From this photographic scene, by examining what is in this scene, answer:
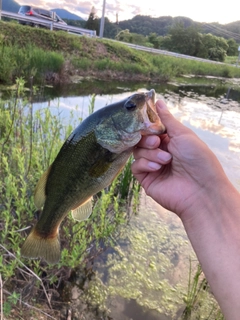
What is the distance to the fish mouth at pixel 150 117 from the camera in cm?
→ 187

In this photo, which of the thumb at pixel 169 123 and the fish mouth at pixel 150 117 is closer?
the fish mouth at pixel 150 117

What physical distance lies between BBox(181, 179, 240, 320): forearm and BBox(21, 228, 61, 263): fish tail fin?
1007mm

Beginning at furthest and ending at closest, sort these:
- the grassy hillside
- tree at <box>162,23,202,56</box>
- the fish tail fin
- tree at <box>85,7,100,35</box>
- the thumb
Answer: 1. tree at <box>162,23,202,56</box>
2. tree at <box>85,7,100,35</box>
3. the grassy hillside
4. the fish tail fin
5. the thumb

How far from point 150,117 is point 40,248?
4.19ft

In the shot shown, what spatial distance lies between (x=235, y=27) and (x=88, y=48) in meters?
154

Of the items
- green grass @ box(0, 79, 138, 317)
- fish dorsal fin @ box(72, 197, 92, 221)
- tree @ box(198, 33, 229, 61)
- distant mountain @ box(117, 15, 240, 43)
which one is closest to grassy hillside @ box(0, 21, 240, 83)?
green grass @ box(0, 79, 138, 317)

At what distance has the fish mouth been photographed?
1.87 metres

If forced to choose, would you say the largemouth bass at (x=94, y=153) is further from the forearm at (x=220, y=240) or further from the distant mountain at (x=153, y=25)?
the distant mountain at (x=153, y=25)

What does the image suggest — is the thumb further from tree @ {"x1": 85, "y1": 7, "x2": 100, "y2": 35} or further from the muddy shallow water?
tree @ {"x1": 85, "y1": 7, "x2": 100, "y2": 35}

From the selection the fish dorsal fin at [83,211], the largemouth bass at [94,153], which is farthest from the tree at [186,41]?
the largemouth bass at [94,153]

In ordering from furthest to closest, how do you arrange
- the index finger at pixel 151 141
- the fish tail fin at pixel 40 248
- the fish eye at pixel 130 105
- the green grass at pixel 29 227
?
the green grass at pixel 29 227
the fish tail fin at pixel 40 248
the index finger at pixel 151 141
the fish eye at pixel 130 105

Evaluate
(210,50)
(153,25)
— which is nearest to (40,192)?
(210,50)

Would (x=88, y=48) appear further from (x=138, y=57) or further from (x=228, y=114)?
(x=228, y=114)

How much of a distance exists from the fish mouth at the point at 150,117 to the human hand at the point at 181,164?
78 millimetres
